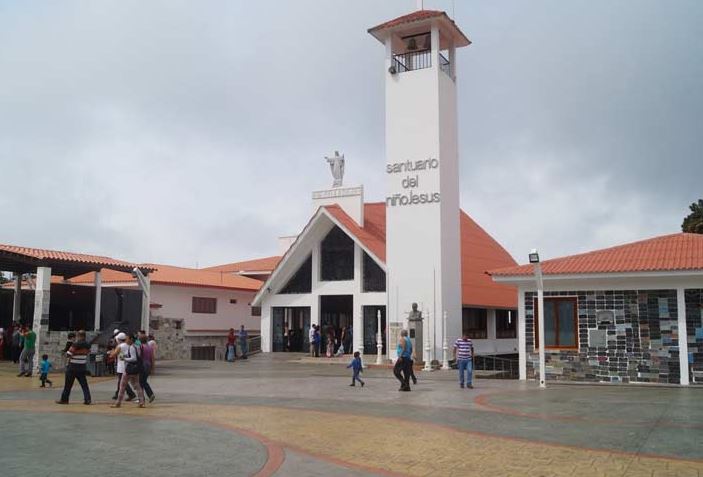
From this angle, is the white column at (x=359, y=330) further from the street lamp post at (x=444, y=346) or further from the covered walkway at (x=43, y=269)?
the covered walkway at (x=43, y=269)

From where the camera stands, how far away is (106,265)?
23.7 meters

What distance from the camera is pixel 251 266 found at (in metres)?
42.3

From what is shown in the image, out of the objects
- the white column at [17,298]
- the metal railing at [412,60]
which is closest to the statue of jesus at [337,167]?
the metal railing at [412,60]

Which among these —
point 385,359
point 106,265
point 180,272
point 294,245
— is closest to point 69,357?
point 106,265

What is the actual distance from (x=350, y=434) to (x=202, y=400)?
221 inches

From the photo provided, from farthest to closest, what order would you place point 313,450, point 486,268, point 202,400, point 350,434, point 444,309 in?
point 486,268 → point 444,309 → point 202,400 → point 350,434 → point 313,450

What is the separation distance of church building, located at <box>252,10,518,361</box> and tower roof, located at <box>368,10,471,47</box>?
4 cm

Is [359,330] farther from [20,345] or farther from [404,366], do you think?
[20,345]

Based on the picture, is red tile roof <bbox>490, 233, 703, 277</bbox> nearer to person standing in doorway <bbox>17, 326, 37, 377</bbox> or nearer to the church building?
the church building

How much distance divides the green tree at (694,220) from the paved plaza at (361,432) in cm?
2418

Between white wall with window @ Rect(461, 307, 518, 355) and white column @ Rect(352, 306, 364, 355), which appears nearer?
white column @ Rect(352, 306, 364, 355)

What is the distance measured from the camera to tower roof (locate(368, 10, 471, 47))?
2773 cm

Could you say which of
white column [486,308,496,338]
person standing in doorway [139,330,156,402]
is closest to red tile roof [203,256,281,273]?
white column [486,308,496,338]

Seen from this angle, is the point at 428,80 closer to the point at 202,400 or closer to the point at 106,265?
the point at 106,265
